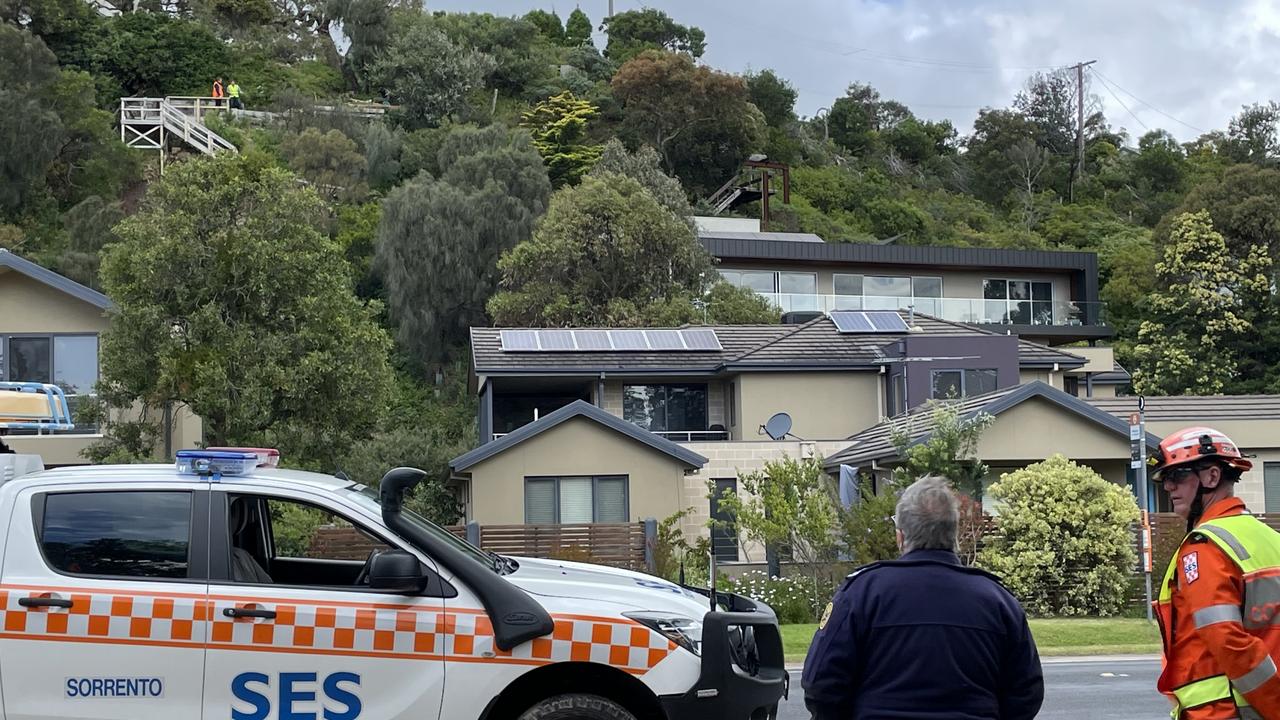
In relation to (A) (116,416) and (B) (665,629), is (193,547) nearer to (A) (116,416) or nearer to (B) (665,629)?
(B) (665,629)

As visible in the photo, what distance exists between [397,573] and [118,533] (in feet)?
→ 5.29

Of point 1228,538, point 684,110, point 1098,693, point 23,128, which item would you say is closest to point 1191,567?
point 1228,538

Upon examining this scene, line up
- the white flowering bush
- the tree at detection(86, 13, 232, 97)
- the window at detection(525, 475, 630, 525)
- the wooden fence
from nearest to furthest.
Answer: the white flowering bush → the wooden fence → the window at detection(525, 475, 630, 525) → the tree at detection(86, 13, 232, 97)

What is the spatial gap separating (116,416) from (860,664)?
98.1ft

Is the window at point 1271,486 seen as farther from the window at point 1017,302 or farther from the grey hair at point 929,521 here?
the grey hair at point 929,521

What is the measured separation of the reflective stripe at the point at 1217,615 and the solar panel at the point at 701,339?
30456 mm

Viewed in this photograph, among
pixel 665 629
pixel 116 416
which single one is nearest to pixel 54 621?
pixel 665 629

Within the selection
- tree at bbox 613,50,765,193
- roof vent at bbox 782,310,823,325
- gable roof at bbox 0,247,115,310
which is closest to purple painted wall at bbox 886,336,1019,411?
roof vent at bbox 782,310,823,325

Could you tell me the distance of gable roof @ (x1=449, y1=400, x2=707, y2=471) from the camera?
96.3 feet

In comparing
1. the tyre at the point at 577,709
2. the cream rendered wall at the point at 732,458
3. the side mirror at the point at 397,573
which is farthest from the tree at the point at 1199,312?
the side mirror at the point at 397,573

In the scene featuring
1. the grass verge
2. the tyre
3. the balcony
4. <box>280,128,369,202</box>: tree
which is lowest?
the grass verge

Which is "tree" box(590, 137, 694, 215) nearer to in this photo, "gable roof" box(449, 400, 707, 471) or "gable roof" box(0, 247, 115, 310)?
"gable roof" box(449, 400, 707, 471)

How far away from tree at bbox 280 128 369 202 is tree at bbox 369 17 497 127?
9.10m

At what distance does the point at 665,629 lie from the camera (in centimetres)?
775
